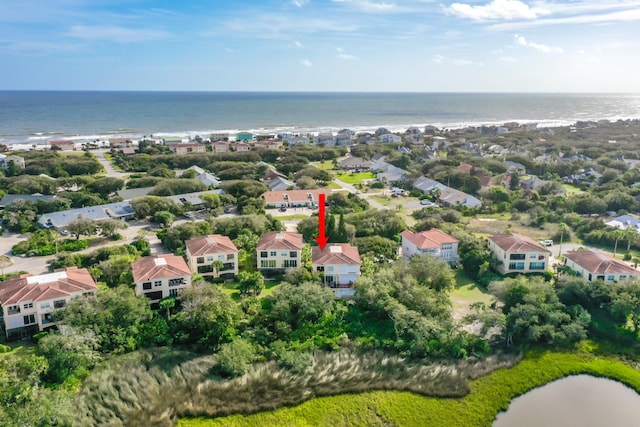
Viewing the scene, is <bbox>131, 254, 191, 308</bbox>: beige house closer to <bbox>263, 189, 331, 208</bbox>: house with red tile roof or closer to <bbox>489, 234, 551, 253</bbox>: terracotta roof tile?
<bbox>489, 234, 551, 253</bbox>: terracotta roof tile

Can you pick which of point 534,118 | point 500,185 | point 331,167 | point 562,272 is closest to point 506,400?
point 562,272

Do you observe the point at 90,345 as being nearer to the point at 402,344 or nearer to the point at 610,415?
the point at 402,344


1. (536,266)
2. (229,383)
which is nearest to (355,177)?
(536,266)

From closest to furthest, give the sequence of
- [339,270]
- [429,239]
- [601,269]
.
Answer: [601,269] < [339,270] < [429,239]

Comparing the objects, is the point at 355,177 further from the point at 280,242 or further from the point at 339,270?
the point at 339,270

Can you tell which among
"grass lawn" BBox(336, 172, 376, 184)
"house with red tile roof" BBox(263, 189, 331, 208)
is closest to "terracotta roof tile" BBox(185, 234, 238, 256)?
"house with red tile roof" BBox(263, 189, 331, 208)

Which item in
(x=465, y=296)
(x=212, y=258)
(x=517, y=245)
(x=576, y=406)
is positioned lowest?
(x=576, y=406)

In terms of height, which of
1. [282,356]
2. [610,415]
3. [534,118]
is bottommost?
[610,415]
